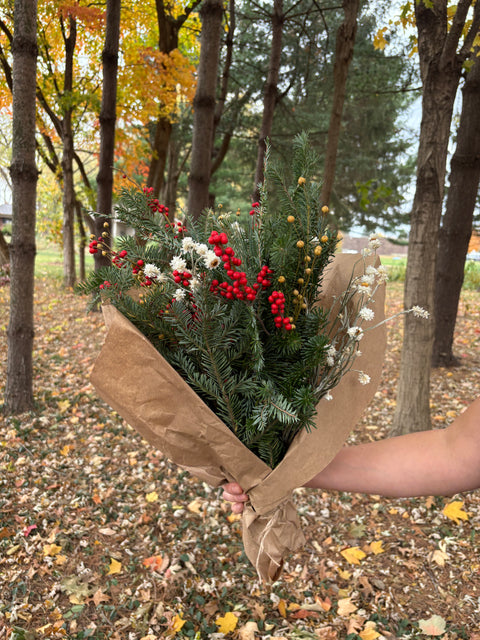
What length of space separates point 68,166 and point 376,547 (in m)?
11.6

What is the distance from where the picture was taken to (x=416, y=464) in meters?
1.55

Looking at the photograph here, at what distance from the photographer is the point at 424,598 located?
100 inches

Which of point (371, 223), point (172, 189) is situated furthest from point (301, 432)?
point (371, 223)

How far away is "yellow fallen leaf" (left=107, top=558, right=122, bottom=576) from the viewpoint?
106 inches

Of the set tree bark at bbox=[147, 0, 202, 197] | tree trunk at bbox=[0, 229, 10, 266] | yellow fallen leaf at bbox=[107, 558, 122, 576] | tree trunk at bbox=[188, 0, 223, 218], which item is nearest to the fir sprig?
yellow fallen leaf at bbox=[107, 558, 122, 576]

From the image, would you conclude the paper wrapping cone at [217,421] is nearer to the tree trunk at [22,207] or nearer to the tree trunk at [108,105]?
the tree trunk at [22,207]

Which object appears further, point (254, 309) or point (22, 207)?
point (22, 207)

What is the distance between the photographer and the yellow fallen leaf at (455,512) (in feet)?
10.2

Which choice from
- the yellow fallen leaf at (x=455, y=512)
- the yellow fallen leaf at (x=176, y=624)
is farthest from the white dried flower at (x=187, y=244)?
the yellow fallen leaf at (x=455, y=512)

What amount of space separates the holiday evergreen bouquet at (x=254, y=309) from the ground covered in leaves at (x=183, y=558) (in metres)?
1.71

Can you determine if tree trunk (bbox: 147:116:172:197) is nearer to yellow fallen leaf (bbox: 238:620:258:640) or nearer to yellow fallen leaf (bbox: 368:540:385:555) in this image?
yellow fallen leaf (bbox: 368:540:385:555)

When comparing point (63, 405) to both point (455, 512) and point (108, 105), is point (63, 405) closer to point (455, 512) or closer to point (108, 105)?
point (455, 512)

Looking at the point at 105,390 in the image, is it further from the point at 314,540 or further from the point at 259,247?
the point at 314,540

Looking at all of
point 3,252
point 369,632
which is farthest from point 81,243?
→ point 369,632
